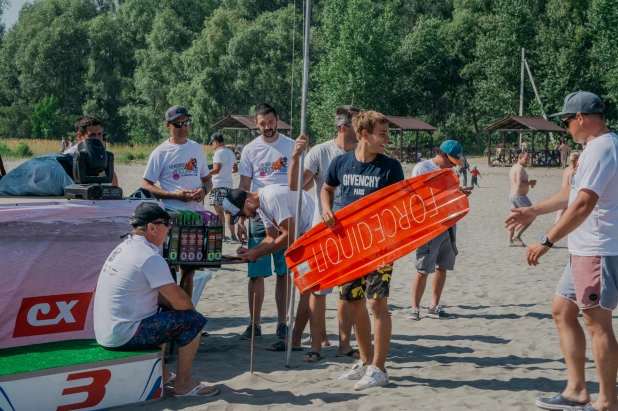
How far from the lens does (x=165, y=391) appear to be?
18.4 ft

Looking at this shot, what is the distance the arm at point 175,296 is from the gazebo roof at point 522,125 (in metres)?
43.0

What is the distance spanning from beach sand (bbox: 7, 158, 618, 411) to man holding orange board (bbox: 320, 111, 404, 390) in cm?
19

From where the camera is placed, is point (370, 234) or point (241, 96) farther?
point (241, 96)

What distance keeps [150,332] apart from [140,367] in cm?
25

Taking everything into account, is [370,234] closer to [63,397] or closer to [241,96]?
[63,397]

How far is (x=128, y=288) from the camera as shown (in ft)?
17.1

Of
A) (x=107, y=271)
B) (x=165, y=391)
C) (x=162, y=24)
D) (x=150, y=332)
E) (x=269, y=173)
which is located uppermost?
(x=162, y=24)

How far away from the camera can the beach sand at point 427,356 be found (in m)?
5.45

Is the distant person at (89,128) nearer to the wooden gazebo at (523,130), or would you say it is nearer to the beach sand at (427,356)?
the beach sand at (427,356)

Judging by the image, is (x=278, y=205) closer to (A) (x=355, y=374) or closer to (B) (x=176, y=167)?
(B) (x=176, y=167)

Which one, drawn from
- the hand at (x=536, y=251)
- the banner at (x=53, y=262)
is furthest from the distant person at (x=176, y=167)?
the hand at (x=536, y=251)

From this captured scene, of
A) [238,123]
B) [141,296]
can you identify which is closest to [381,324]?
[141,296]

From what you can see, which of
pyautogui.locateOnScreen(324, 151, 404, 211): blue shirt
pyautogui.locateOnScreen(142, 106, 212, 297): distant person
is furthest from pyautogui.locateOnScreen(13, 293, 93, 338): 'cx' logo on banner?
pyautogui.locateOnScreen(324, 151, 404, 211): blue shirt

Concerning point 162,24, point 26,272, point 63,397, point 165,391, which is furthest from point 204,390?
point 162,24
